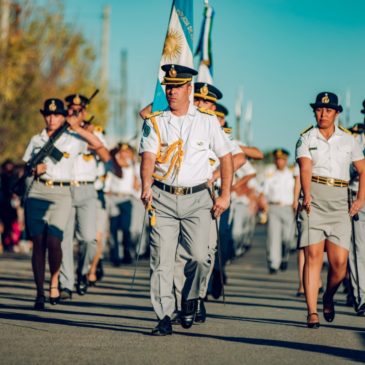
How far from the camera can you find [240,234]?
21.8 m

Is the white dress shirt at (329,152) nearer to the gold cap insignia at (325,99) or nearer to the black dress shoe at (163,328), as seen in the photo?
the gold cap insignia at (325,99)

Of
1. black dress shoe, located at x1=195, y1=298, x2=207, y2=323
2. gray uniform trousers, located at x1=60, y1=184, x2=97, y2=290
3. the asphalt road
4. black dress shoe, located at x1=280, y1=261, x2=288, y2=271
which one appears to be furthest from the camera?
black dress shoe, located at x1=280, y1=261, x2=288, y2=271

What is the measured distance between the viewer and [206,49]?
18.4 metres

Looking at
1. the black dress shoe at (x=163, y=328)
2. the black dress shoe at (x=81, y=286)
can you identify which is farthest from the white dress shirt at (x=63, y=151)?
the black dress shoe at (x=163, y=328)

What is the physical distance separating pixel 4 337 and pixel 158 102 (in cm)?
333

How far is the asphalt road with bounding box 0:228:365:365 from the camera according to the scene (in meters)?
9.12

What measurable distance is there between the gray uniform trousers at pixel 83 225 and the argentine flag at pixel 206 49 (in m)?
2.94

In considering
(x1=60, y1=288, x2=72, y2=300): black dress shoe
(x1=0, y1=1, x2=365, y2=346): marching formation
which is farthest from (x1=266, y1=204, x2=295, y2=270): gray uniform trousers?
(x1=60, y1=288, x2=72, y2=300): black dress shoe

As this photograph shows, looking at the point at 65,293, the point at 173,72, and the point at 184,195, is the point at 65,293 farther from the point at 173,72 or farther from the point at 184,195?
the point at 173,72

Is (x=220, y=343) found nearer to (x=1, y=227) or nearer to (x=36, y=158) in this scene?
(x=36, y=158)

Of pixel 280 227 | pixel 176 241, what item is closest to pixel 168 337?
pixel 176 241

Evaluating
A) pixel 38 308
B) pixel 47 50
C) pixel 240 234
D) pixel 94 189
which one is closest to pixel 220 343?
pixel 38 308

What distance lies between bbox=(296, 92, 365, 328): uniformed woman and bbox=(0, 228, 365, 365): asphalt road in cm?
56

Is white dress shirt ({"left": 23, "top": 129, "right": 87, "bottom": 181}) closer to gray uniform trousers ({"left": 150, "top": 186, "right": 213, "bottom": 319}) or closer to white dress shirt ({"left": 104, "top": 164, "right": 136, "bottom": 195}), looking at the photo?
gray uniform trousers ({"left": 150, "top": 186, "right": 213, "bottom": 319})
